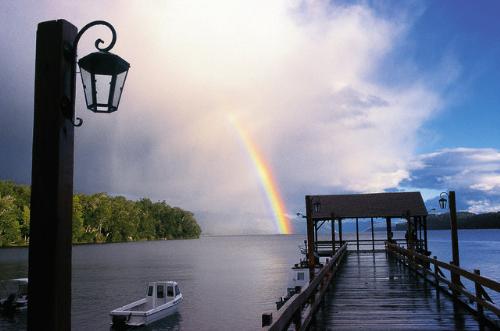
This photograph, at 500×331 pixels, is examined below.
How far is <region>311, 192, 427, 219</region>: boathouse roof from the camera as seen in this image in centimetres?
3931

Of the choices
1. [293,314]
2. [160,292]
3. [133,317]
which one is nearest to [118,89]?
[293,314]

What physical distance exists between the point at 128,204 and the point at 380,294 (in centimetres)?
15796

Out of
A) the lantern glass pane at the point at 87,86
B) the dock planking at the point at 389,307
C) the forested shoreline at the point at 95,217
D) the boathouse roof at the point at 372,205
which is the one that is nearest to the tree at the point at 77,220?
the forested shoreline at the point at 95,217

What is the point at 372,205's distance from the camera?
1634 inches

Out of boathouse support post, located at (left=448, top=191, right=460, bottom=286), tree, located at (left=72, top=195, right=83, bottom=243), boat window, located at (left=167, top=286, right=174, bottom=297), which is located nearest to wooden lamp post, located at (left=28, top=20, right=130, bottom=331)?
boathouse support post, located at (left=448, top=191, right=460, bottom=286)

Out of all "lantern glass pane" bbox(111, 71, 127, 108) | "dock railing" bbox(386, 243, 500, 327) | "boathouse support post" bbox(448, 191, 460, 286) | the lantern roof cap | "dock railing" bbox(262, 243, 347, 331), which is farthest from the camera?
"boathouse support post" bbox(448, 191, 460, 286)

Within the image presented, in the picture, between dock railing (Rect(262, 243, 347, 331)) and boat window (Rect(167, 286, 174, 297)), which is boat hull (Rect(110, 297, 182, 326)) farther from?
dock railing (Rect(262, 243, 347, 331))

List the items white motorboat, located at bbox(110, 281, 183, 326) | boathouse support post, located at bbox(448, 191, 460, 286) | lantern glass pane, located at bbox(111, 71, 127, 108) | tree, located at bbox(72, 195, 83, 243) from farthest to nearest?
tree, located at bbox(72, 195, 83, 243) → white motorboat, located at bbox(110, 281, 183, 326) → boathouse support post, located at bbox(448, 191, 460, 286) → lantern glass pane, located at bbox(111, 71, 127, 108)

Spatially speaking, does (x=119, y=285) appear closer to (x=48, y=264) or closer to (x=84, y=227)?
(x=48, y=264)

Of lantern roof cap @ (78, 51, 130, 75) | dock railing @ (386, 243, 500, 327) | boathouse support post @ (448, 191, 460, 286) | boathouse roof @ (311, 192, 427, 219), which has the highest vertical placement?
lantern roof cap @ (78, 51, 130, 75)

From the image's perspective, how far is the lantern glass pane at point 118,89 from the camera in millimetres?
4344

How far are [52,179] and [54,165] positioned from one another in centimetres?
12

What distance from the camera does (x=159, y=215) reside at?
655ft

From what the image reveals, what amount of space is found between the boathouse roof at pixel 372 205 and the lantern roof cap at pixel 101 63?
34731 millimetres
